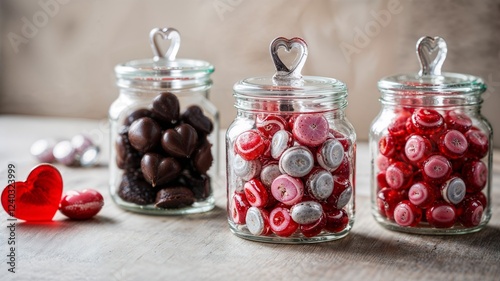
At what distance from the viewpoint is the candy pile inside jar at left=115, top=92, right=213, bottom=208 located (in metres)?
1.18

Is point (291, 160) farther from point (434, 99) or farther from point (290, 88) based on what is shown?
point (434, 99)

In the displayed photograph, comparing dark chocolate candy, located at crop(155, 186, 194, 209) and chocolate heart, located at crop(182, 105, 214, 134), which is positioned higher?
chocolate heart, located at crop(182, 105, 214, 134)

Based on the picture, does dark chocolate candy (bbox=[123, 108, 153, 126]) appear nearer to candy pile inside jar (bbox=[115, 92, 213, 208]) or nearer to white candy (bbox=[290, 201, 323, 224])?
candy pile inside jar (bbox=[115, 92, 213, 208])

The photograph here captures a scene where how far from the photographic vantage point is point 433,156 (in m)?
1.07

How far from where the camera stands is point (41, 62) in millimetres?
2039

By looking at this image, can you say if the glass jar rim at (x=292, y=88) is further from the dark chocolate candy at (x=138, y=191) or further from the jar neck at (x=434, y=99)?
the dark chocolate candy at (x=138, y=191)

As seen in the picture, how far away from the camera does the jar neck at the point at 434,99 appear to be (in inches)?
43.6

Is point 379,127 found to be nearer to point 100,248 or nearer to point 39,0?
point 100,248

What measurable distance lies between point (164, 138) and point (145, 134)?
0.10 ft

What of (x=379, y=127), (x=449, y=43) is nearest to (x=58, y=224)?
(x=379, y=127)

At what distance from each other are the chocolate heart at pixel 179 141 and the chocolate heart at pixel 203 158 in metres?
0.02

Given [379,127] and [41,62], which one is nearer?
[379,127]

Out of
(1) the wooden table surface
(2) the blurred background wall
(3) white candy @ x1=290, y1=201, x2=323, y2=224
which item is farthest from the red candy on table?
(2) the blurred background wall

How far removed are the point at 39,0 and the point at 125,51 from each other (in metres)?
0.26
